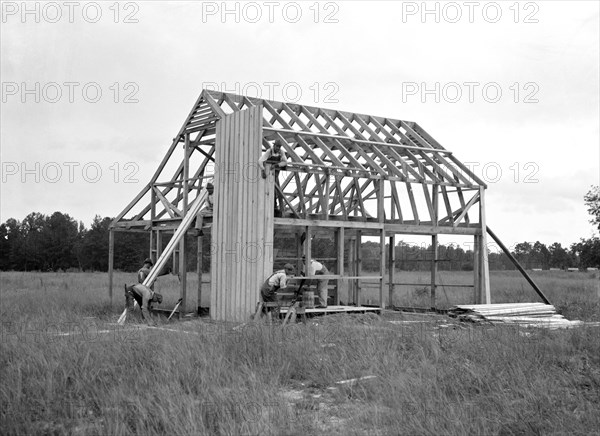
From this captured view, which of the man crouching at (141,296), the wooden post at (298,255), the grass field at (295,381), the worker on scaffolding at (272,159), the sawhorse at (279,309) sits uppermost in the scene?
the worker on scaffolding at (272,159)

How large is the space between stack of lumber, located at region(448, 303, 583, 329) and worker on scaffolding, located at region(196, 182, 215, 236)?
21.2ft

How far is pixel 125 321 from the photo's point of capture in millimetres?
15945

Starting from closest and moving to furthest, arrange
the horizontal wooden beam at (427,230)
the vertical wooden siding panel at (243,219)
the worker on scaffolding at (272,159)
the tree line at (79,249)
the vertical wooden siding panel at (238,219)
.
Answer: the worker on scaffolding at (272,159)
the vertical wooden siding panel at (243,219)
the vertical wooden siding panel at (238,219)
the horizontal wooden beam at (427,230)
the tree line at (79,249)

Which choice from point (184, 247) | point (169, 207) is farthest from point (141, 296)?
point (169, 207)

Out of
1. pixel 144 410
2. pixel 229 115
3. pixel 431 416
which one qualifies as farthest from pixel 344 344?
pixel 229 115

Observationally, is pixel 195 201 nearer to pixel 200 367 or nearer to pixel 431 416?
pixel 200 367

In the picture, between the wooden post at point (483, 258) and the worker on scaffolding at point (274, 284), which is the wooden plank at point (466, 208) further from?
the worker on scaffolding at point (274, 284)

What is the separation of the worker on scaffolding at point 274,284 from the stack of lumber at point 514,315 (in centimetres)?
402

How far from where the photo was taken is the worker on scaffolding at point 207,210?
18938 millimetres

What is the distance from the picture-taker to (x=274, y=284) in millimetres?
15820

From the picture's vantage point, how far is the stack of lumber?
16.6m

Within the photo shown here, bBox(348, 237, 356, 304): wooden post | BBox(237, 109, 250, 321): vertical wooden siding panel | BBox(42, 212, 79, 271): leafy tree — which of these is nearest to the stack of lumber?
BBox(348, 237, 356, 304): wooden post

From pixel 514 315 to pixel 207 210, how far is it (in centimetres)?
801

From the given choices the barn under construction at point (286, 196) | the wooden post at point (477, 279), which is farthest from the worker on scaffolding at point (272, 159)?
the wooden post at point (477, 279)
